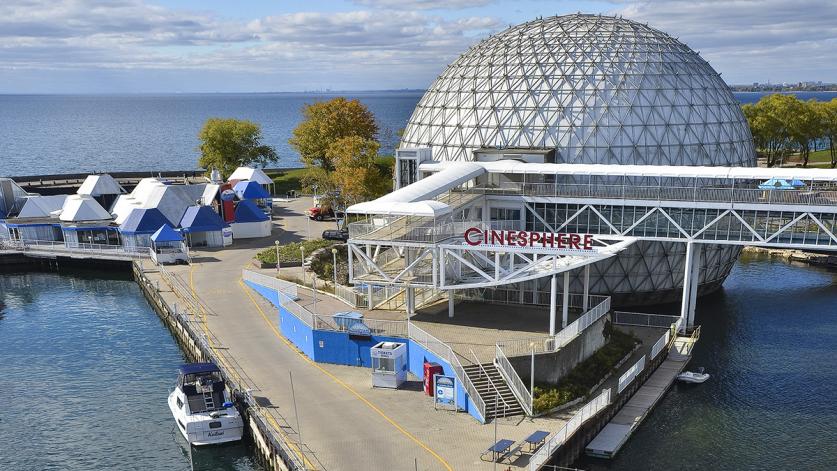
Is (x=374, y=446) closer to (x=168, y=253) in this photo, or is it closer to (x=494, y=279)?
(x=494, y=279)

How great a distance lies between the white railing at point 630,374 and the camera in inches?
1786

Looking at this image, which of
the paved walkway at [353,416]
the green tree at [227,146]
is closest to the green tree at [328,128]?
the green tree at [227,146]

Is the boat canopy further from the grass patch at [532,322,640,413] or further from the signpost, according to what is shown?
the grass patch at [532,322,640,413]

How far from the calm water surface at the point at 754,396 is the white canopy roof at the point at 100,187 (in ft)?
281

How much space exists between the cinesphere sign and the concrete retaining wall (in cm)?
577

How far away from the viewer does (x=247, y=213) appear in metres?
91.2

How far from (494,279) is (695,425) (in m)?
15.8

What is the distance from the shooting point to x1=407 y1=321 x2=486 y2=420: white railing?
135ft

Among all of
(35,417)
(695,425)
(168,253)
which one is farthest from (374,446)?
(168,253)

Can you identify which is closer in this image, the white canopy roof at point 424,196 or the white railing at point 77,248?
the white canopy roof at point 424,196

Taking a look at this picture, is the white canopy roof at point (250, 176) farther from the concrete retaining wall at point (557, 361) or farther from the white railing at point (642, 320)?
the concrete retaining wall at point (557, 361)

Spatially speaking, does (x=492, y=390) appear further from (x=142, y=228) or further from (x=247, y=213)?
(x=142, y=228)

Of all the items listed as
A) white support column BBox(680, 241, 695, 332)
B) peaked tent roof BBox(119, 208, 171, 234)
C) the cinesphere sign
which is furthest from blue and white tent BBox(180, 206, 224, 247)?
white support column BBox(680, 241, 695, 332)

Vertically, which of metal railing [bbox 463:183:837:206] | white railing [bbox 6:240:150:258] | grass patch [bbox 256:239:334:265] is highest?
metal railing [bbox 463:183:837:206]
